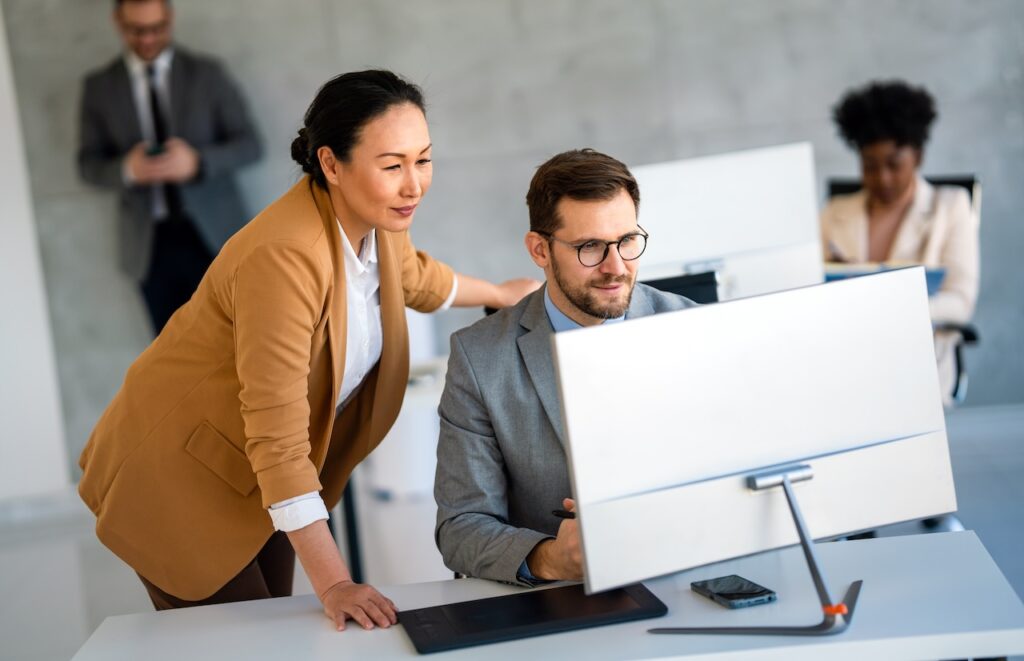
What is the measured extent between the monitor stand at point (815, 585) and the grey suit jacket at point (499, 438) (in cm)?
46

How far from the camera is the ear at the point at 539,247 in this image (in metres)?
1.95

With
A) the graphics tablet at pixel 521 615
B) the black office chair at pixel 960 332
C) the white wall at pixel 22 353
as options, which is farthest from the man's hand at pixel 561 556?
the white wall at pixel 22 353

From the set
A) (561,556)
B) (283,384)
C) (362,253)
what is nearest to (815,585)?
(561,556)

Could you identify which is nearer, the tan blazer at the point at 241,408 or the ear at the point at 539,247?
the tan blazer at the point at 241,408

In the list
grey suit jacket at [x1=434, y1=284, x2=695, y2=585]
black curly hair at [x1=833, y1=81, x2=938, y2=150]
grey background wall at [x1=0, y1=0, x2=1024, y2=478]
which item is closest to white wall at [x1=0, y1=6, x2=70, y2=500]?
grey background wall at [x1=0, y1=0, x2=1024, y2=478]

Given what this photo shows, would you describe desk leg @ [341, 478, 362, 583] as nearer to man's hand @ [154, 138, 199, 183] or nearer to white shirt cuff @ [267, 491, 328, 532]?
white shirt cuff @ [267, 491, 328, 532]

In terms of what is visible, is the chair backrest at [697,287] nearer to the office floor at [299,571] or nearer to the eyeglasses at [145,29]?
the office floor at [299,571]

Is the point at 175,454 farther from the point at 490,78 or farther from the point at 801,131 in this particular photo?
the point at 801,131

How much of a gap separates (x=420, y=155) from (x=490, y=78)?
10.7 feet

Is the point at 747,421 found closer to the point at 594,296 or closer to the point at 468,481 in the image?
the point at 594,296

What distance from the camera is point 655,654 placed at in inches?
57.3

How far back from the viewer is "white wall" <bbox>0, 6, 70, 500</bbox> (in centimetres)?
490

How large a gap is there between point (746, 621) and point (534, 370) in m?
0.59

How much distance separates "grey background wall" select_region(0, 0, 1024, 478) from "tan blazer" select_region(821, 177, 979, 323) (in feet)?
3.06
